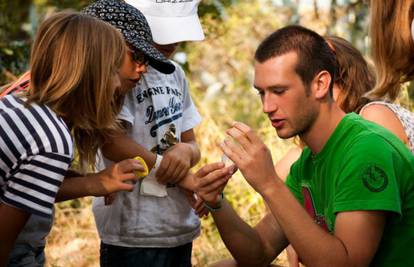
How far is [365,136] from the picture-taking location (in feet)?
9.22

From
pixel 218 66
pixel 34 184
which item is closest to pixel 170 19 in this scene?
pixel 34 184

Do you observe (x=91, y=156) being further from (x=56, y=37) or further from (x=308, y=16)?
(x=308, y=16)

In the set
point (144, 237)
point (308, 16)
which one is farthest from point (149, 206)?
point (308, 16)

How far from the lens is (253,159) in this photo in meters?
2.76

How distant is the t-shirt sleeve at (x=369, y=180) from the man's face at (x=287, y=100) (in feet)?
0.81

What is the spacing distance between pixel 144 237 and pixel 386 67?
1.27 m

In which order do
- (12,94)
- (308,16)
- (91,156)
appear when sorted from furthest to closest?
(308,16)
(91,156)
(12,94)

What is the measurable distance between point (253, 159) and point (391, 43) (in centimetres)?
102

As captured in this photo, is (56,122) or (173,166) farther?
(173,166)

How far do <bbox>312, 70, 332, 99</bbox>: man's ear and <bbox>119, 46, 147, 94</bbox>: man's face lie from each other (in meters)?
0.76

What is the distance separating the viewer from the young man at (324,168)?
106 inches

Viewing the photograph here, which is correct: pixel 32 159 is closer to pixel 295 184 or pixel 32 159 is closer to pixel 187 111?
pixel 295 184

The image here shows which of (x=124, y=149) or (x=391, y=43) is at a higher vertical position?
(x=391, y=43)

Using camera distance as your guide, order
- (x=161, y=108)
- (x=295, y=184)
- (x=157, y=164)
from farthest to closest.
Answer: (x=161, y=108)
(x=157, y=164)
(x=295, y=184)
